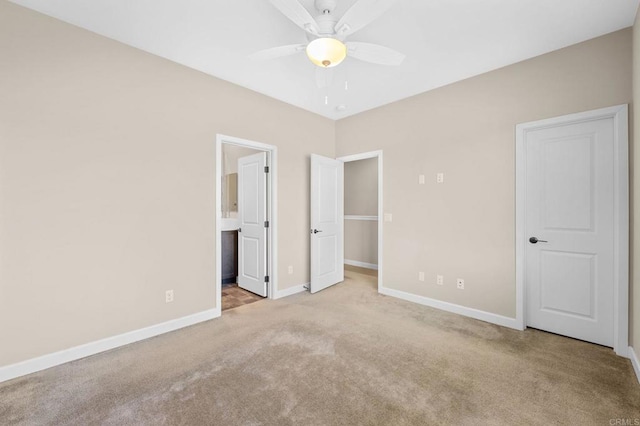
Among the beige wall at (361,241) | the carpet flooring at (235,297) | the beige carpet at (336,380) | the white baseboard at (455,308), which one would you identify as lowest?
the beige carpet at (336,380)

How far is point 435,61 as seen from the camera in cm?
279

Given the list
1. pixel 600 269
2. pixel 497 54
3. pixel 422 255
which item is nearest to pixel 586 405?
pixel 600 269

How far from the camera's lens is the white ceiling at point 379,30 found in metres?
2.04

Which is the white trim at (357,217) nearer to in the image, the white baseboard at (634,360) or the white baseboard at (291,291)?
the white baseboard at (291,291)

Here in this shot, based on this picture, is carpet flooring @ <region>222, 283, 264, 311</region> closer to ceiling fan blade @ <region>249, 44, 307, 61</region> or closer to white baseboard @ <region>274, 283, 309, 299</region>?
white baseboard @ <region>274, 283, 309, 299</region>

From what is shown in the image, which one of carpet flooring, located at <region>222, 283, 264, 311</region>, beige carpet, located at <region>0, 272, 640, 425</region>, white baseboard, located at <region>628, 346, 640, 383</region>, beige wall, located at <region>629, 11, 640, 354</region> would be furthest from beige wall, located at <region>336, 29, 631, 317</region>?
carpet flooring, located at <region>222, 283, 264, 311</region>

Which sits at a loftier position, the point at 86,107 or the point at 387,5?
the point at 387,5

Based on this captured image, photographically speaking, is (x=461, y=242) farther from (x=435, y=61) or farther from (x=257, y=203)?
(x=257, y=203)

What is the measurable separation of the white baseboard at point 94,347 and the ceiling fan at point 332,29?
8.75 feet

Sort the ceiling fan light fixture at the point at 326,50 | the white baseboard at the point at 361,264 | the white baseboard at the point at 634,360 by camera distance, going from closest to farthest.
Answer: the ceiling fan light fixture at the point at 326,50 → the white baseboard at the point at 634,360 → the white baseboard at the point at 361,264

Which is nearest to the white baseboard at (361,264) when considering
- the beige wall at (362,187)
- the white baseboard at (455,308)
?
the beige wall at (362,187)

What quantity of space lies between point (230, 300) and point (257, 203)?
1376mm

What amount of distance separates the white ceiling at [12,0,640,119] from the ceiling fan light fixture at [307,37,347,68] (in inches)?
14.3

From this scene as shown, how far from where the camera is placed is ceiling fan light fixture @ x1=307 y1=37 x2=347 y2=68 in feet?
6.03
